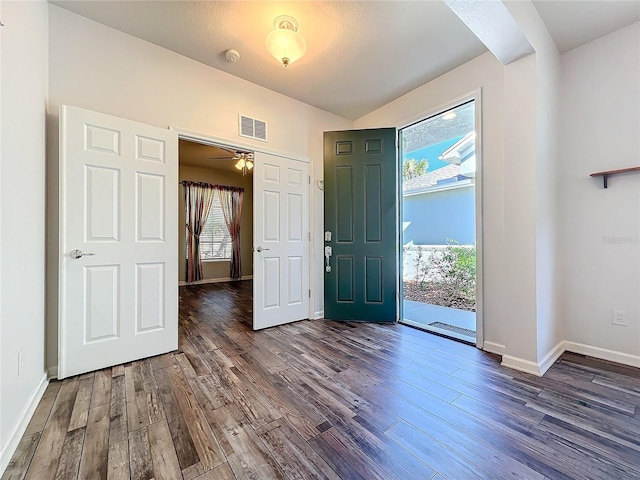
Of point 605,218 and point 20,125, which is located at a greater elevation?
point 20,125

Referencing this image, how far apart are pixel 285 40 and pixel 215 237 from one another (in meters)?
5.37

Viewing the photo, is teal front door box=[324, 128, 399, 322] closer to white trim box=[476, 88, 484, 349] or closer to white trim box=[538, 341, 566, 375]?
white trim box=[476, 88, 484, 349]

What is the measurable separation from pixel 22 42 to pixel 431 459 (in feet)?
10.4

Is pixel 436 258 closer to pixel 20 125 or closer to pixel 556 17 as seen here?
pixel 556 17

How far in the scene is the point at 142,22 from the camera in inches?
88.7

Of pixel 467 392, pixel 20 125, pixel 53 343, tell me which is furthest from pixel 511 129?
Result: pixel 53 343

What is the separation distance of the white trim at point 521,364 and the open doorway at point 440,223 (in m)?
0.58

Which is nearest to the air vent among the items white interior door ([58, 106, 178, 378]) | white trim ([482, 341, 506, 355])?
white interior door ([58, 106, 178, 378])

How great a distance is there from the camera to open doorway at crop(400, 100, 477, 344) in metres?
3.23

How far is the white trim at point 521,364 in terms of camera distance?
205 centimetres

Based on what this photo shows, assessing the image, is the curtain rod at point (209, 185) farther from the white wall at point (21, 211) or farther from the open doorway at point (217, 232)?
the white wall at point (21, 211)

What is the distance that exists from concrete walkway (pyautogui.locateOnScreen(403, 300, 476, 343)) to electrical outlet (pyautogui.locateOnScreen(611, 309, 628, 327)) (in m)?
1.09

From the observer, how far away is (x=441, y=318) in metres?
3.55

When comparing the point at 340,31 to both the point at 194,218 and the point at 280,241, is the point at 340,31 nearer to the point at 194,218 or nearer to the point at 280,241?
the point at 280,241
